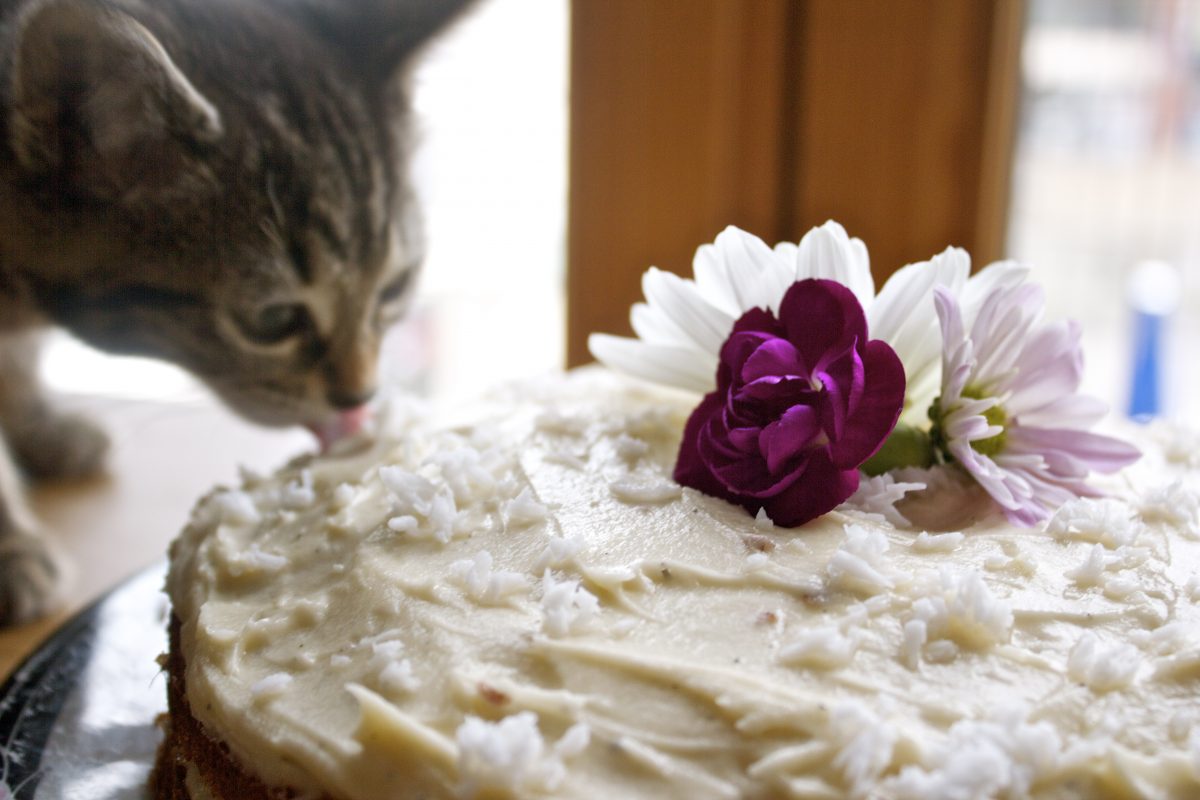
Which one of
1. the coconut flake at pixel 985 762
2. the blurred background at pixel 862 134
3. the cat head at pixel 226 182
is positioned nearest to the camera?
the coconut flake at pixel 985 762

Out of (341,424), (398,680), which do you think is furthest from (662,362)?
(341,424)

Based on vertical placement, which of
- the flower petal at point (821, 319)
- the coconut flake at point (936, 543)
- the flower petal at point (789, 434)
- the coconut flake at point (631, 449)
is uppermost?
the flower petal at point (821, 319)

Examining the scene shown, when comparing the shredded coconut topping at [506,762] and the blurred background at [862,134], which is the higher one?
the blurred background at [862,134]

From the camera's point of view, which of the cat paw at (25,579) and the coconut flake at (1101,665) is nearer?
the coconut flake at (1101,665)

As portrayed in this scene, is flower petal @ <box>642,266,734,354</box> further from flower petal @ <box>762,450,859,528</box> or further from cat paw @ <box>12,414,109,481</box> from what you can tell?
cat paw @ <box>12,414,109,481</box>

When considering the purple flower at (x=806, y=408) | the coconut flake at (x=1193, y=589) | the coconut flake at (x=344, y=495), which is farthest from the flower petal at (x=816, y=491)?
the coconut flake at (x=344, y=495)

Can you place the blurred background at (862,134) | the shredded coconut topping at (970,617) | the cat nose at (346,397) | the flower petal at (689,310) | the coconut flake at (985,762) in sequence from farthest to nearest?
the blurred background at (862,134) → the cat nose at (346,397) → the flower petal at (689,310) → the shredded coconut topping at (970,617) → the coconut flake at (985,762)

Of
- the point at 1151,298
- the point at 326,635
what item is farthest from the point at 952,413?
the point at 1151,298

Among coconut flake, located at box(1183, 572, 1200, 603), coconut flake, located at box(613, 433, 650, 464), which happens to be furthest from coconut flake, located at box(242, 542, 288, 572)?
coconut flake, located at box(1183, 572, 1200, 603)

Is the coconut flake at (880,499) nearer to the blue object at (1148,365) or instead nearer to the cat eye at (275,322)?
the cat eye at (275,322)
